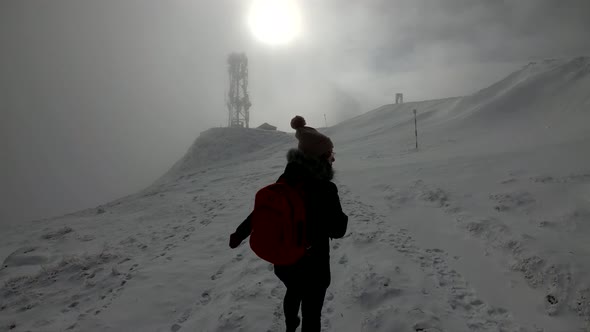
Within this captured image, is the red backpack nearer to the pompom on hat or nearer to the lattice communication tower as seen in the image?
the pompom on hat

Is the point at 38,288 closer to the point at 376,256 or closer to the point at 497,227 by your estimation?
the point at 376,256

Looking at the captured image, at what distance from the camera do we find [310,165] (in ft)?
8.54

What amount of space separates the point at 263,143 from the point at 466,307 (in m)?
25.3

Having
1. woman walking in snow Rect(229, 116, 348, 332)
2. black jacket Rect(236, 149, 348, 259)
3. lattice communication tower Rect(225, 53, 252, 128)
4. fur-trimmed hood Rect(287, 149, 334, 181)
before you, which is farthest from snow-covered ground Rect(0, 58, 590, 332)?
lattice communication tower Rect(225, 53, 252, 128)

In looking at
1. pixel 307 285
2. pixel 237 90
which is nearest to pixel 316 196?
pixel 307 285

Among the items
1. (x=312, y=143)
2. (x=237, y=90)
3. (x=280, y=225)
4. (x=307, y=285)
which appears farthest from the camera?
(x=237, y=90)

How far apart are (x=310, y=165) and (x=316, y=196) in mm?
274

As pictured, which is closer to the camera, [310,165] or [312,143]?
[310,165]

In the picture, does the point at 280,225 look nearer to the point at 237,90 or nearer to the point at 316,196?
the point at 316,196

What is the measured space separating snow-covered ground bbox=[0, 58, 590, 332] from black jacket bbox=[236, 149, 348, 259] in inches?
83.8

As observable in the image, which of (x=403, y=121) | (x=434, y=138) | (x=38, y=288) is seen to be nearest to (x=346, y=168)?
(x=434, y=138)

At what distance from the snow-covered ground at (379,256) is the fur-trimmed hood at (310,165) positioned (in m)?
2.51

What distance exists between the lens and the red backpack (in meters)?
2.42

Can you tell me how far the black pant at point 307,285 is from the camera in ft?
9.04
